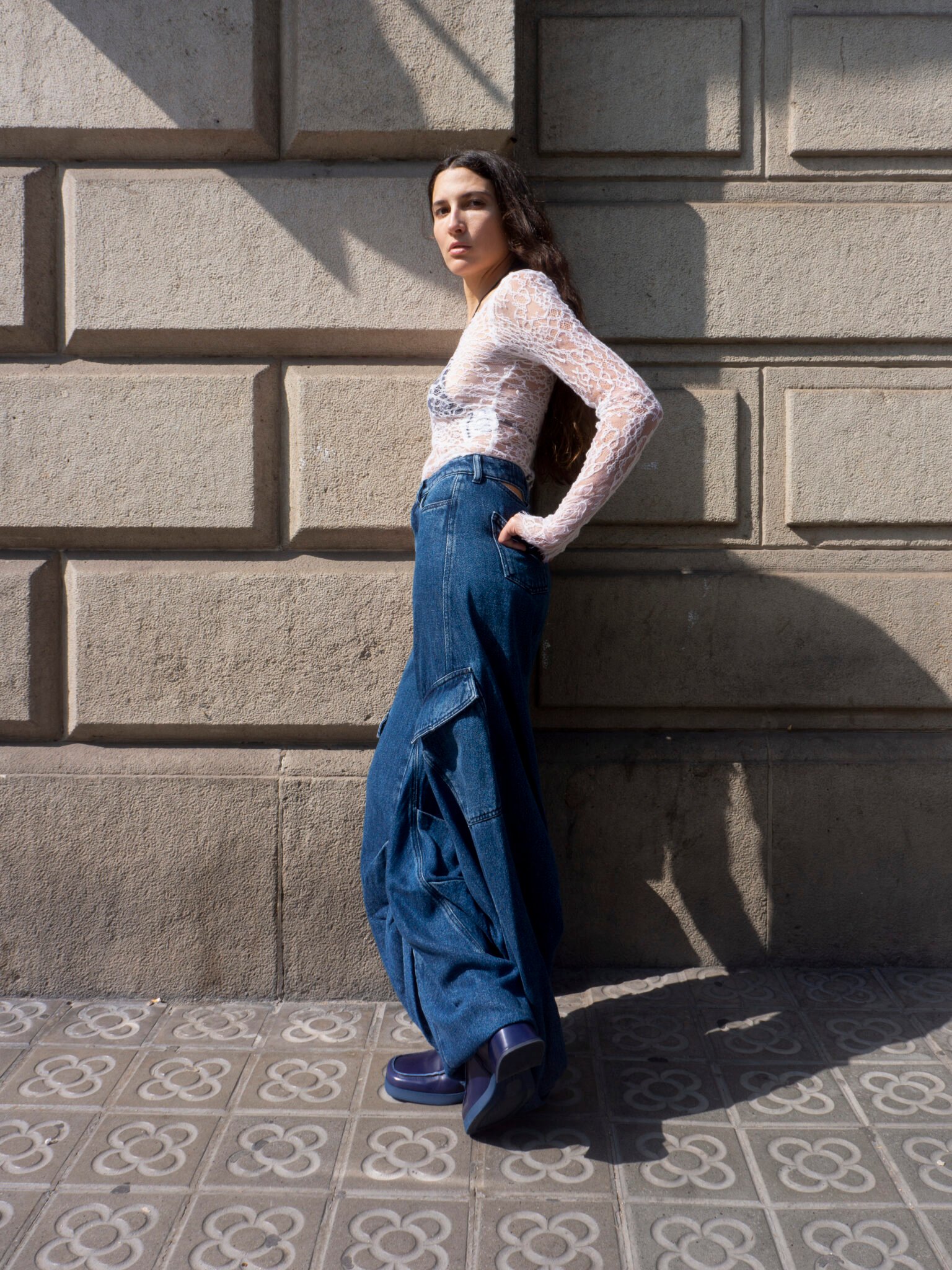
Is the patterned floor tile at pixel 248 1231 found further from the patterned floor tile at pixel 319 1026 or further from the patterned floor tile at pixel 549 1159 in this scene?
the patterned floor tile at pixel 319 1026

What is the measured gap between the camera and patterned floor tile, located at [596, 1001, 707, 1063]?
2.64m

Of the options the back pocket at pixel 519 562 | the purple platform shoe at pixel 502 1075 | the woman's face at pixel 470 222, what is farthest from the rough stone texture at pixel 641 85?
the purple platform shoe at pixel 502 1075

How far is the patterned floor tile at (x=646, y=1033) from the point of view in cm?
264

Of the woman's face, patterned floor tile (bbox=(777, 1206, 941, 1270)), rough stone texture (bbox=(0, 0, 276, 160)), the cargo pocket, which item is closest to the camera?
patterned floor tile (bbox=(777, 1206, 941, 1270))

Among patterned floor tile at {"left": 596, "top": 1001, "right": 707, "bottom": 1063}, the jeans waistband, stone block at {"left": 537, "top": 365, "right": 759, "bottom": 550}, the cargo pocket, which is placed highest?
stone block at {"left": 537, "top": 365, "right": 759, "bottom": 550}

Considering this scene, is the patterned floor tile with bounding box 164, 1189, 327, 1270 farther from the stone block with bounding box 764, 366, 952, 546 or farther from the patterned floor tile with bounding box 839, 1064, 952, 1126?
the stone block with bounding box 764, 366, 952, 546

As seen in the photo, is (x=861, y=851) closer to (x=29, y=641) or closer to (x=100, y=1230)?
(x=100, y=1230)

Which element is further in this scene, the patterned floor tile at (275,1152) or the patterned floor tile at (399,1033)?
the patterned floor tile at (399,1033)

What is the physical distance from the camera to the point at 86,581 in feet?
9.95

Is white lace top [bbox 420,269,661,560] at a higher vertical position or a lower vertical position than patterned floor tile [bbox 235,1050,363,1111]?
higher

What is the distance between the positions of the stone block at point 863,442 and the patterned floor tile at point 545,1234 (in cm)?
204

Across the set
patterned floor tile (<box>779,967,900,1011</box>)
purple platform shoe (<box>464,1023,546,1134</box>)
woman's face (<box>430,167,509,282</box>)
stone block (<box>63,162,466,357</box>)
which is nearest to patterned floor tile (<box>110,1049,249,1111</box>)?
purple platform shoe (<box>464,1023,546,1134</box>)

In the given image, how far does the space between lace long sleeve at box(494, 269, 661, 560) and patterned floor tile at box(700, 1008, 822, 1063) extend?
141 centimetres

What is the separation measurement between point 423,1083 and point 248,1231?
0.56 m
